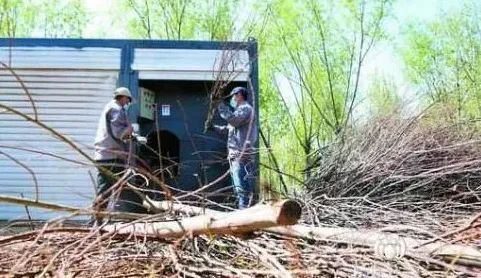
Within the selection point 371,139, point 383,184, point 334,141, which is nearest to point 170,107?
point 334,141

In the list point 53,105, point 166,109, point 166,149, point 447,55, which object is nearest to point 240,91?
point 166,109

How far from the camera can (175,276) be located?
261cm

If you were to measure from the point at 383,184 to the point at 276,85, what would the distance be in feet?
43.6

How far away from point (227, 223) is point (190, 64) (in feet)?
17.0

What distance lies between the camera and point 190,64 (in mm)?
7656

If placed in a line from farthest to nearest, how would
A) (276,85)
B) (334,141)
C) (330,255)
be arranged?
(276,85) < (334,141) < (330,255)

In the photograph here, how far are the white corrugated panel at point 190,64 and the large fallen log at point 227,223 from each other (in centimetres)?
454

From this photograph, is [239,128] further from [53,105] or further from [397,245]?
[397,245]

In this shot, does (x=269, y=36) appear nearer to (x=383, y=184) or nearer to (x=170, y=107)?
(x=170, y=107)

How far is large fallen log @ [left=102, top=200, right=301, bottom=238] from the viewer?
7.57 ft

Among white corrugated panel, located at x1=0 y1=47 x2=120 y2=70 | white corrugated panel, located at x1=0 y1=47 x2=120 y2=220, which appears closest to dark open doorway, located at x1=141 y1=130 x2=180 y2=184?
white corrugated panel, located at x1=0 y1=47 x2=120 y2=220

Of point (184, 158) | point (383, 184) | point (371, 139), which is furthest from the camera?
point (184, 158)
